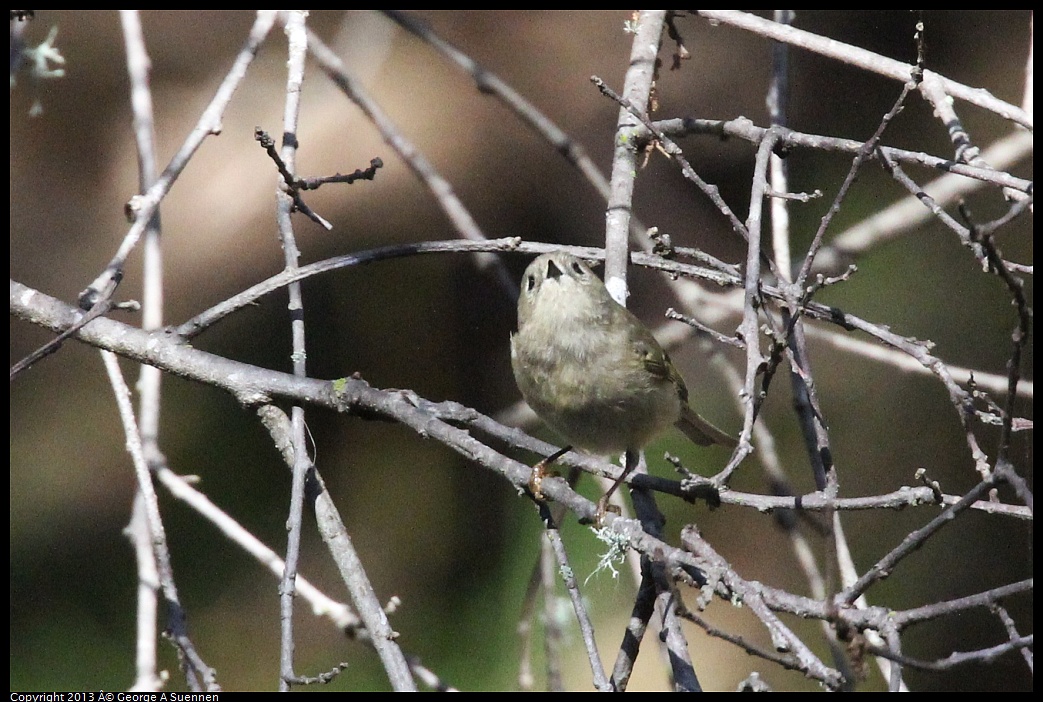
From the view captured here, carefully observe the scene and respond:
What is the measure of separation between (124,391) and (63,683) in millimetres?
2383

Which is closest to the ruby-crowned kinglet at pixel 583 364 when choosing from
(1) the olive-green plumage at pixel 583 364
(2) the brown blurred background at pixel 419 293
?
(1) the olive-green plumage at pixel 583 364

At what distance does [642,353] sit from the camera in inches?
119

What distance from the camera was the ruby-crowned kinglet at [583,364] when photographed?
9.48ft

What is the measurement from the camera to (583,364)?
2910 millimetres

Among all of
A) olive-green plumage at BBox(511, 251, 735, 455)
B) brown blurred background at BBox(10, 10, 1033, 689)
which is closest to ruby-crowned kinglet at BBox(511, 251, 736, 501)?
olive-green plumage at BBox(511, 251, 735, 455)

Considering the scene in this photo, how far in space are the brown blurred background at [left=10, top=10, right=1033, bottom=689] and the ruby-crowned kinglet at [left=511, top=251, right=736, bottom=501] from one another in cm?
152

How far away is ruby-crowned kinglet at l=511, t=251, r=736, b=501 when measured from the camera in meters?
2.89

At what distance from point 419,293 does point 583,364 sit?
7.75ft

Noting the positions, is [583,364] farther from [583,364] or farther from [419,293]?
[419,293]

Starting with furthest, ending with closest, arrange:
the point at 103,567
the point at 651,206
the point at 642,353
→ the point at 651,206, the point at 103,567, the point at 642,353

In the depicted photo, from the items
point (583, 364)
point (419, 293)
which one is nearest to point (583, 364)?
point (583, 364)

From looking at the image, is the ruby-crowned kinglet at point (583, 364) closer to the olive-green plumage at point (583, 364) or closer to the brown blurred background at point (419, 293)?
the olive-green plumage at point (583, 364)

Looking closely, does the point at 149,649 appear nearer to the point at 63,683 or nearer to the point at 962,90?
the point at 63,683
